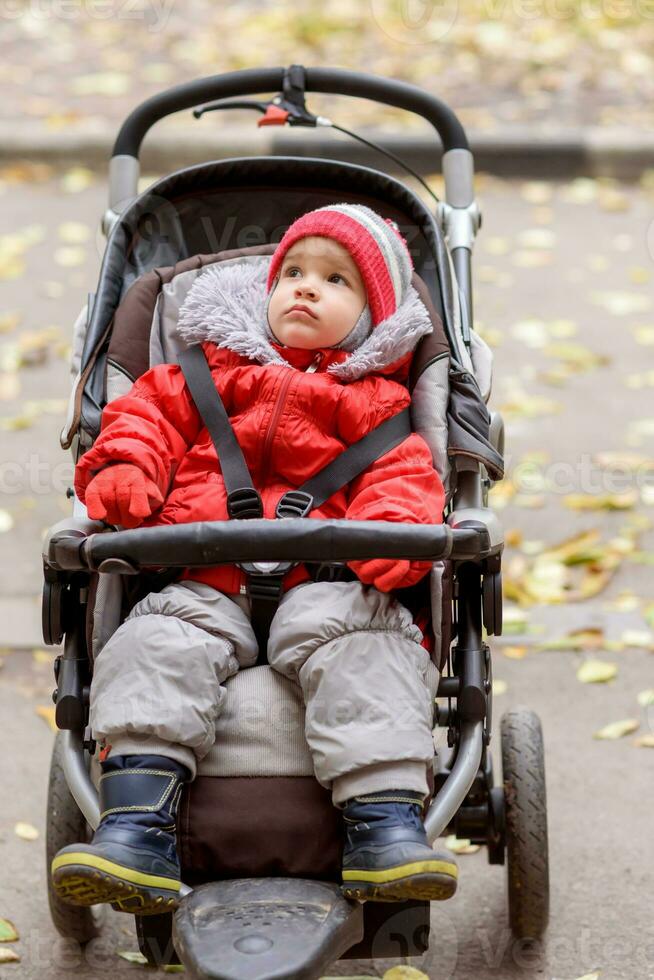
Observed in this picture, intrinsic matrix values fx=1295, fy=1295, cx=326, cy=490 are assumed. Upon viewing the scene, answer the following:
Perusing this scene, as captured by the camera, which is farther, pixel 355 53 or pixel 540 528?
pixel 355 53

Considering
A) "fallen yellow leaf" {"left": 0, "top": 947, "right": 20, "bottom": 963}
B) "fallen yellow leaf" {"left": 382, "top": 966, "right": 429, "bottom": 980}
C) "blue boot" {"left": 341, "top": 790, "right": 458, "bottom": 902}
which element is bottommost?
"fallen yellow leaf" {"left": 382, "top": 966, "right": 429, "bottom": 980}

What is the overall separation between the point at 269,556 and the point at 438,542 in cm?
30

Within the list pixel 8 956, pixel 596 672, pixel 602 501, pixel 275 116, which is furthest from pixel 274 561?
pixel 602 501

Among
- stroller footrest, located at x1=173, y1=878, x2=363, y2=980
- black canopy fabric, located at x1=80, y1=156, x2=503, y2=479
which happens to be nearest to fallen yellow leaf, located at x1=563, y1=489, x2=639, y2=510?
black canopy fabric, located at x1=80, y1=156, x2=503, y2=479

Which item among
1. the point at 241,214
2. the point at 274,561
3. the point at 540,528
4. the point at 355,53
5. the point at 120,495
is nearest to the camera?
the point at 274,561

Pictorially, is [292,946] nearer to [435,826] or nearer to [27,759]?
[435,826]

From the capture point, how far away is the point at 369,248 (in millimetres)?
2977

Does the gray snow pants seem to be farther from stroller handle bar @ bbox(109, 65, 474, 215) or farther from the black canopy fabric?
stroller handle bar @ bbox(109, 65, 474, 215)

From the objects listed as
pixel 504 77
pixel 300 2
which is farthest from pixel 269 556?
pixel 300 2

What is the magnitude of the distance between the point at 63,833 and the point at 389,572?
100 cm

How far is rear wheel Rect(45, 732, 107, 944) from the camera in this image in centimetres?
286

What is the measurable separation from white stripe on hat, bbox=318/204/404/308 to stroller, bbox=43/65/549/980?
0.13 meters

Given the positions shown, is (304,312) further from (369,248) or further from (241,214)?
(241,214)

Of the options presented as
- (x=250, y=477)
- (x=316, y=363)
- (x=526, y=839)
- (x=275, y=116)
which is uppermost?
(x=275, y=116)
